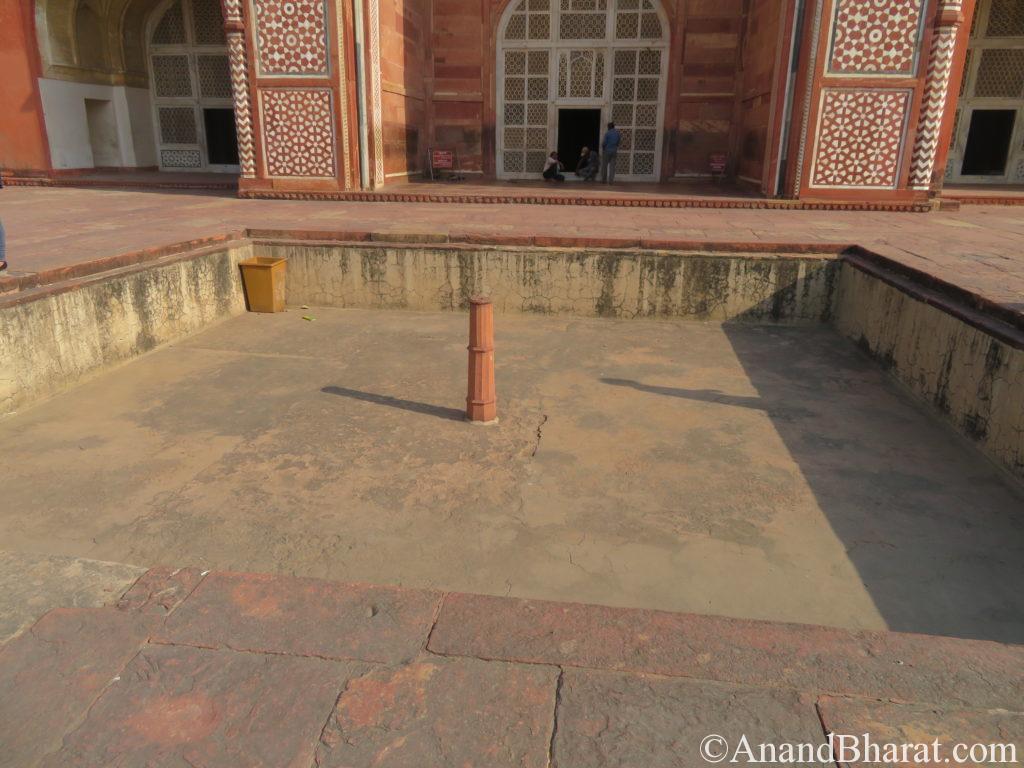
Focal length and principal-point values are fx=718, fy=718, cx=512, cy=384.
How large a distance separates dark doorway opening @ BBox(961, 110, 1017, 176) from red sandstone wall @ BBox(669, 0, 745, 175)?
155 inches

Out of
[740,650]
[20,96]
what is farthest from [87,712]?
[20,96]

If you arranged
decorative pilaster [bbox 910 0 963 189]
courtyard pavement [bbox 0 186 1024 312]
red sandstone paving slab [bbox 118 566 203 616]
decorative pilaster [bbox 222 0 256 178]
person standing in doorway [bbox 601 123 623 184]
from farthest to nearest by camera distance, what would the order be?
person standing in doorway [bbox 601 123 623 184]
decorative pilaster [bbox 222 0 256 178]
decorative pilaster [bbox 910 0 963 189]
courtyard pavement [bbox 0 186 1024 312]
red sandstone paving slab [bbox 118 566 203 616]

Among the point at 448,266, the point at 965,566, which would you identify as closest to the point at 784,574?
the point at 965,566

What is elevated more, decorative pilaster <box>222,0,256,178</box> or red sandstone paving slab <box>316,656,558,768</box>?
decorative pilaster <box>222,0,256,178</box>

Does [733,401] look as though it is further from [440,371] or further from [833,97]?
[833,97]

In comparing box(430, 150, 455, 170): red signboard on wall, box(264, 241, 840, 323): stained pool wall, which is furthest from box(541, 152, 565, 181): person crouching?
box(264, 241, 840, 323): stained pool wall

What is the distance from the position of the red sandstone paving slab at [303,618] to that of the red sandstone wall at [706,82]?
11.3 meters

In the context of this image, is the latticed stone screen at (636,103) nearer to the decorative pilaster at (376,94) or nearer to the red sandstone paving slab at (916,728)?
the decorative pilaster at (376,94)

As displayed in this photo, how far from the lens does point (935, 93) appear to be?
8352 mm

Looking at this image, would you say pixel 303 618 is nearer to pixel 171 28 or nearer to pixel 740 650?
pixel 740 650

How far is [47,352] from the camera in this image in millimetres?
3861

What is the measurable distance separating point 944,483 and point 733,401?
1192 mm

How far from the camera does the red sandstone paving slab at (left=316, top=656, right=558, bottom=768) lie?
4.80ft

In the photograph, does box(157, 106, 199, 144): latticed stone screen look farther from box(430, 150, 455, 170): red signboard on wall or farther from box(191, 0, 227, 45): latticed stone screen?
box(430, 150, 455, 170): red signboard on wall
